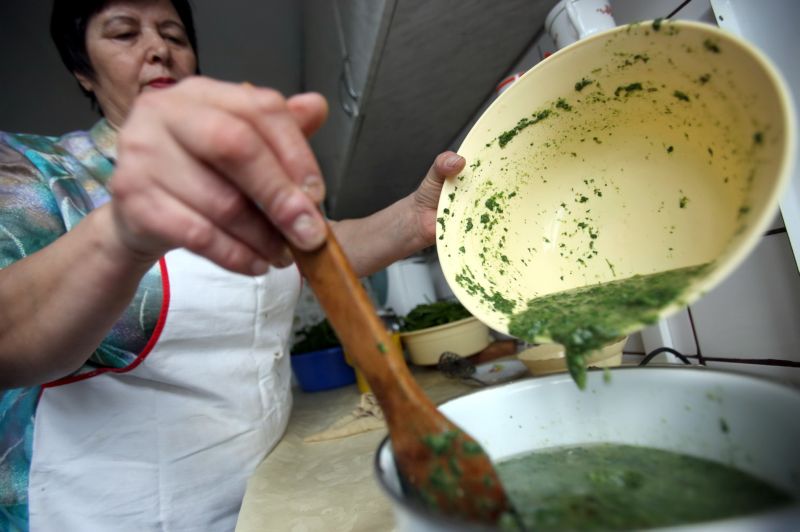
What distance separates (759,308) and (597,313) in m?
0.33

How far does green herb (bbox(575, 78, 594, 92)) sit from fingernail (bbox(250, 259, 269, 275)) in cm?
38

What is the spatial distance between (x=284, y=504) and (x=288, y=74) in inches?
79.7

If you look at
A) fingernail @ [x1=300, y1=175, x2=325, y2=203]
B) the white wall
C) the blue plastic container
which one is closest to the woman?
fingernail @ [x1=300, y1=175, x2=325, y2=203]

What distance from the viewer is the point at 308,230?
35 centimetres

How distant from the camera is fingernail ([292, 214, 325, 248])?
34 centimetres

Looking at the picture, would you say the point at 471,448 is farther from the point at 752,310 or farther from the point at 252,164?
the point at 752,310

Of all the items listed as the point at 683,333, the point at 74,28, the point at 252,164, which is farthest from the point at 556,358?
the point at 74,28

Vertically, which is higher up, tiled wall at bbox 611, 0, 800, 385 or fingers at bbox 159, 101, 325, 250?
fingers at bbox 159, 101, 325, 250

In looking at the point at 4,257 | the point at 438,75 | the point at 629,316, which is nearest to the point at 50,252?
the point at 4,257

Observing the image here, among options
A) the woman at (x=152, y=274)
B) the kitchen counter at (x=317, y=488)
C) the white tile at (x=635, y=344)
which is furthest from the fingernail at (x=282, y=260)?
the white tile at (x=635, y=344)

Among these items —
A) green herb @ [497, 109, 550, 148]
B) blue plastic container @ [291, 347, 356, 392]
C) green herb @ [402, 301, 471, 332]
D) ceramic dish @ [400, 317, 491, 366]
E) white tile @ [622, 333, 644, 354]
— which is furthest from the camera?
blue plastic container @ [291, 347, 356, 392]

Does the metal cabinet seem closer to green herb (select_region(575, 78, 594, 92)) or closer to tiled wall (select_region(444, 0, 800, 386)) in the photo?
tiled wall (select_region(444, 0, 800, 386))

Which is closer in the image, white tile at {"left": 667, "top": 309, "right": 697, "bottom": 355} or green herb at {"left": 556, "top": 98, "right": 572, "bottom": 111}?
green herb at {"left": 556, "top": 98, "right": 572, "bottom": 111}

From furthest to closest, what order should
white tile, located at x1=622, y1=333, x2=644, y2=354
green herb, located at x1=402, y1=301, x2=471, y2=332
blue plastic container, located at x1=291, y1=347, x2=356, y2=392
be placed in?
blue plastic container, located at x1=291, y1=347, x2=356, y2=392, green herb, located at x1=402, y1=301, x2=471, y2=332, white tile, located at x1=622, y1=333, x2=644, y2=354
